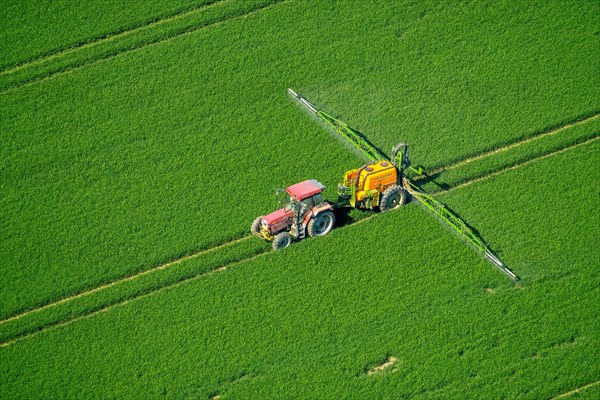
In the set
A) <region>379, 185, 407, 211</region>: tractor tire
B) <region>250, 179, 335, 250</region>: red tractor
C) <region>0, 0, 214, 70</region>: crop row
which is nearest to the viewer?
<region>250, 179, 335, 250</region>: red tractor

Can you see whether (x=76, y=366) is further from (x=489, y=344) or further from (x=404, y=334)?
(x=489, y=344)

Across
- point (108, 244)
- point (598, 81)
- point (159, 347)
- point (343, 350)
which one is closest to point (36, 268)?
point (108, 244)

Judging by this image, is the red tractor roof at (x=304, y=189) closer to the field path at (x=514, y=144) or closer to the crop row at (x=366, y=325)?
the crop row at (x=366, y=325)

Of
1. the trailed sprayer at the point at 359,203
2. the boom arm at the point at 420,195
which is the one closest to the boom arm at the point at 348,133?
the boom arm at the point at 420,195

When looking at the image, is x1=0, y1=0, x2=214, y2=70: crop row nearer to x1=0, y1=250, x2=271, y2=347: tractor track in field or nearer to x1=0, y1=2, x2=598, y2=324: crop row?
x1=0, y1=2, x2=598, y2=324: crop row

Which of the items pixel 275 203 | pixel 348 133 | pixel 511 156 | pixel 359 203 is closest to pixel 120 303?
pixel 275 203

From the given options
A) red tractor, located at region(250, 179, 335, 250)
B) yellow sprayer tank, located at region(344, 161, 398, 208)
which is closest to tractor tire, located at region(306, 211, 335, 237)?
red tractor, located at region(250, 179, 335, 250)
